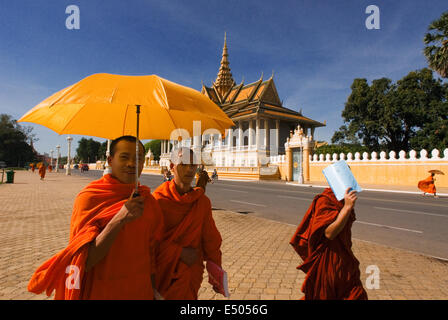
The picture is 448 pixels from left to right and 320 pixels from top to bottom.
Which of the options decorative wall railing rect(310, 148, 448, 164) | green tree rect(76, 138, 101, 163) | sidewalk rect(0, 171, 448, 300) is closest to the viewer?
sidewalk rect(0, 171, 448, 300)

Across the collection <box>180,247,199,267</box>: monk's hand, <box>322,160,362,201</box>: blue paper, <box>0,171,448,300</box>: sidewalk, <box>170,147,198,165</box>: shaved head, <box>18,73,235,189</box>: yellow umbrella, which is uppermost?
<box>18,73,235,189</box>: yellow umbrella

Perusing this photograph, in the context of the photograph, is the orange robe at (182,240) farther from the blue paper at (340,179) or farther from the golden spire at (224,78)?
the golden spire at (224,78)

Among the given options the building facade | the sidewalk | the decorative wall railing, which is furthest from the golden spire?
the sidewalk

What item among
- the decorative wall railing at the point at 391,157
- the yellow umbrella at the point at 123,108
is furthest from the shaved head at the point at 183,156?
the decorative wall railing at the point at 391,157

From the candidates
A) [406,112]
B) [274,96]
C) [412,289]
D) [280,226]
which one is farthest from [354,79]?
[412,289]

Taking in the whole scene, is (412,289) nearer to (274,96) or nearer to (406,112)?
(406,112)

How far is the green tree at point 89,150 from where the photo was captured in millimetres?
106562

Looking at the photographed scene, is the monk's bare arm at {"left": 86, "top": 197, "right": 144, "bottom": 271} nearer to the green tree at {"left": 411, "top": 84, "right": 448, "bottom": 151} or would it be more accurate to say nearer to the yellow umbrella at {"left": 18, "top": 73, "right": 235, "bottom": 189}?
the yellow umbrella at {"left": 18, "top": 73, "right": 235, "bottom": 189}

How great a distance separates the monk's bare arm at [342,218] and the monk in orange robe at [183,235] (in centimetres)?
89

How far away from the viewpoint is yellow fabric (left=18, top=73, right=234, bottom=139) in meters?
1.88

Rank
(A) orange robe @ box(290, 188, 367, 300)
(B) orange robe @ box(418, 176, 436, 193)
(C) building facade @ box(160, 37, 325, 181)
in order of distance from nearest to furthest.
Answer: (A) orange robe @ box(290, 188, 367, 300) < (B) orange robe @ box(418, 176, 436, 193) < (C) building facade @ box(160, 37, 325, 181)

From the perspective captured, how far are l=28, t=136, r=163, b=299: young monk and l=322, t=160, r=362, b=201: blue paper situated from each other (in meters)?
1.31

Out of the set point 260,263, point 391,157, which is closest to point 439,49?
point 391,157

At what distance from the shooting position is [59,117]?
2471 millimetres
